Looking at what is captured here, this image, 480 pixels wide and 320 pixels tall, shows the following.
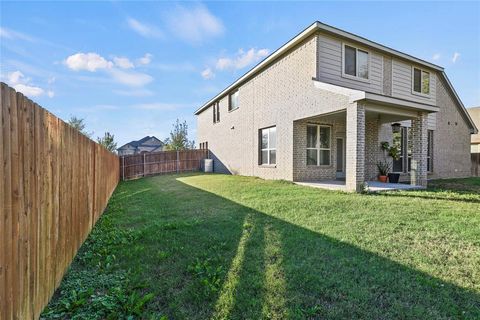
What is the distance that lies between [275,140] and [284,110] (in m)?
1.48

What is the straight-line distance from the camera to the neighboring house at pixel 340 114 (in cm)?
913

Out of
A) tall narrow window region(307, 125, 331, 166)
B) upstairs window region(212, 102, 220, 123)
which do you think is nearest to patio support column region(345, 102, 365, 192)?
tall narrow window region(307, 125, 331, 166)

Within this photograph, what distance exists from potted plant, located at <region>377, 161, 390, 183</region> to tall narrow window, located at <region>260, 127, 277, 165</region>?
180 inches

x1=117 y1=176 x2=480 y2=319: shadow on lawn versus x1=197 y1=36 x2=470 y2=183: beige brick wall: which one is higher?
x1=197 y1=36 x2=470 y2=183: beige brick wall

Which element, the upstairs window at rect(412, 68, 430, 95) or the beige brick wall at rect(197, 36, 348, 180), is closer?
the beige brick wall at rect(197, 36, 348, 180)

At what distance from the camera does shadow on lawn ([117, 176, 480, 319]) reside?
2.36 m

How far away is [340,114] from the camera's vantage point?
33.5 feet

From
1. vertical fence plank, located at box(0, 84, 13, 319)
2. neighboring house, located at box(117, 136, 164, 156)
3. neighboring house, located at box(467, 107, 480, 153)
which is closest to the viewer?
vertical fence plank, located at box(0, 84, 13, 319)

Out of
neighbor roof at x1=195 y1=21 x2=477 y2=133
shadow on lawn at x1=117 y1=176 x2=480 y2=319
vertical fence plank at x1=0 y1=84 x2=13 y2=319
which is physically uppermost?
neighbor roof at x1=195 y1=21 x2=477 y2=133

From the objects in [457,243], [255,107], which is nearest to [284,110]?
[255,107]

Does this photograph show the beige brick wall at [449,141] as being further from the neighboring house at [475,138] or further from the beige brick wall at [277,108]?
the beige brick wall at [277,108]

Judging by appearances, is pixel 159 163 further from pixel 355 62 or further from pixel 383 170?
pixel 383 170

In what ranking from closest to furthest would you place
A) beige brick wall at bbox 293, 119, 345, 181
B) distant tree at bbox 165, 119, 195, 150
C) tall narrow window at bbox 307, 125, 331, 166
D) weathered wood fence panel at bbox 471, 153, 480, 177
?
beige brick wall at bbox 293, 119, 345, 181
tall narrow window at bbox 307, 125, 331, 166
weathered wood fence panel at bbox 471, 153, 480, 177
distant tree at bbox 165, 119, 195, 150

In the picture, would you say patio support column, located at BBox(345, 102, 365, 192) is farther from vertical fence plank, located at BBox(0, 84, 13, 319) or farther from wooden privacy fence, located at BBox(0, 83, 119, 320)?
vertical fence plank, located at BBox(0, 84, 13, 319)
